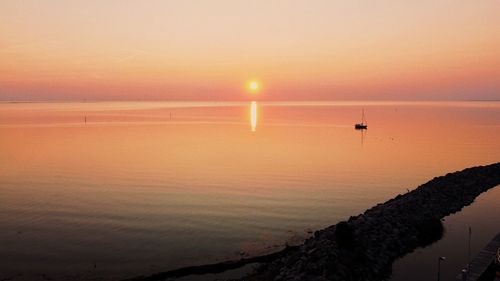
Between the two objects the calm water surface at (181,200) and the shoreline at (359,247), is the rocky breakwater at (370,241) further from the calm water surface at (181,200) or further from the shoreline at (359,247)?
the calm water surface at (181,200)

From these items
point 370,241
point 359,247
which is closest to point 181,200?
point 370,241

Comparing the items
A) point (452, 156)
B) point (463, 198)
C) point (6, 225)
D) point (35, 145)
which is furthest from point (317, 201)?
point (35, 145)

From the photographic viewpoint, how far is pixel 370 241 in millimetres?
36688

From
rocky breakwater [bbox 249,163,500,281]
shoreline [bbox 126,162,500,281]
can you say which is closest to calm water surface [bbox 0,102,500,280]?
shoreline [bbox 126,162,500,281]

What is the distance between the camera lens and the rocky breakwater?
99.7 feet

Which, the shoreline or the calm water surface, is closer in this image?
the shoreline

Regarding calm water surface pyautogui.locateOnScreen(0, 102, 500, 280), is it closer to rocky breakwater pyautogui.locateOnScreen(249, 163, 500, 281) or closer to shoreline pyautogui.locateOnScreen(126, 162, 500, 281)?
shoreline pyautogui.locateOnScreen(126, 162, 500, 281)

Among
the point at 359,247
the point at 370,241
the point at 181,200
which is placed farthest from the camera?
the point at 181,200

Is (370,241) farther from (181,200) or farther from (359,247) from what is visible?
(181,200)

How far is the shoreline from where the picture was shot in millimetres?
30450

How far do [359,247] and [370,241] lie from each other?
277 centimetres

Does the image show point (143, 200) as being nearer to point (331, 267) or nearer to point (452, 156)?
point (331, 267)

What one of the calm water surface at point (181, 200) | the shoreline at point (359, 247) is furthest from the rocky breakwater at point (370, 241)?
the calm water surface at point (181, 200)

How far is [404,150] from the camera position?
4215 inches
